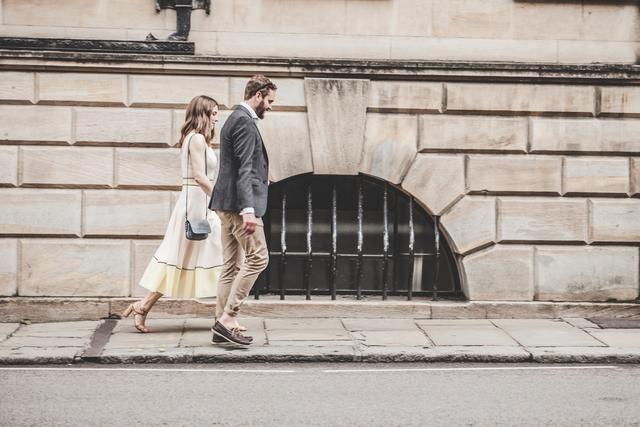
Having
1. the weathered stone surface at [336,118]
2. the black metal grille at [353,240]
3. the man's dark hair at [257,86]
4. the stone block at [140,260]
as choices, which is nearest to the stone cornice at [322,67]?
the weathered stone surface at [336,118]

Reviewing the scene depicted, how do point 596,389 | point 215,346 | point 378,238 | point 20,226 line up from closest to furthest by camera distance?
point 596,389 → point 215,346 → point 20,226 → point 378,238

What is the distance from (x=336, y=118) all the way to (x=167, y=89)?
1.73 m

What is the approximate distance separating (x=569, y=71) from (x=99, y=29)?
15.8 ft

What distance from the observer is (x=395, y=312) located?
1089cm

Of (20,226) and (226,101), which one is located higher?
(226,101)

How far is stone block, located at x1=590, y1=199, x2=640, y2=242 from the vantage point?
11211 millimetres

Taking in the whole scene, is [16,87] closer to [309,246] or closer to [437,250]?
[309,246]

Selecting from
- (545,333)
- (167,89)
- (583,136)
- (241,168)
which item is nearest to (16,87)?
(167,89)

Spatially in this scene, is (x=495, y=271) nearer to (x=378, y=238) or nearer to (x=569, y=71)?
(x=378, y=238)

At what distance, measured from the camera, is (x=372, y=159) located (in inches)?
435

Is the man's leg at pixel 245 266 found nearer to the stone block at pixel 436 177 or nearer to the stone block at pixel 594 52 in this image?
the stone block at pixel 436 177

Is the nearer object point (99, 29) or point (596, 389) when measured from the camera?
point (596, 389)

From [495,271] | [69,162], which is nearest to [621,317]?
[495,271]

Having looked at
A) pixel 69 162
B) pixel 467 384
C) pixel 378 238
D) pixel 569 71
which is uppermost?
pixel 569 71
